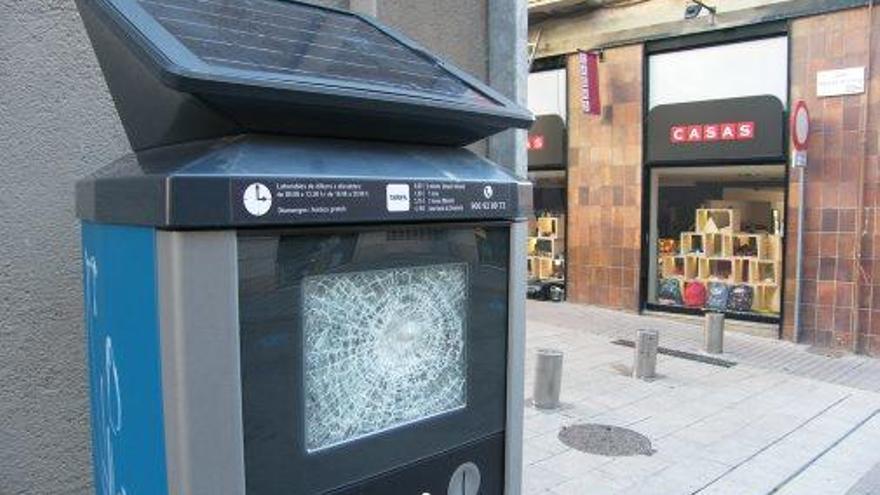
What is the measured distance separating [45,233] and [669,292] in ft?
33.0

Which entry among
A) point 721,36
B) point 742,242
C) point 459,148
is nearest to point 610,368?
point 742,242

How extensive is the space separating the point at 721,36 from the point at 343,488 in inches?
387

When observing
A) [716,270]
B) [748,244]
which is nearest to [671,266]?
[716,270]

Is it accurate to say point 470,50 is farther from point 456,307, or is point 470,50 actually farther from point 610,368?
point 610,368

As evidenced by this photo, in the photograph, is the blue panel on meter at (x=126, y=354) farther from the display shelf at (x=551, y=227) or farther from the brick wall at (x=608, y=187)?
the display shelf at (x=551, y=227)

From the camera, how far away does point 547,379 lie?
6.41 m

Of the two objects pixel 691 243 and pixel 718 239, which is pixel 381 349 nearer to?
pixel 718 239

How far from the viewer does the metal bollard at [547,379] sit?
6.32 m

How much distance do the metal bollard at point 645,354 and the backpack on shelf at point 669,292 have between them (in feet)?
11.8

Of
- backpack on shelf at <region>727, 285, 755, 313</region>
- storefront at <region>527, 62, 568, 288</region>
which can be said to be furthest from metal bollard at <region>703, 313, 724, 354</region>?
storefront at <region>527, 62, 568, 288</region>

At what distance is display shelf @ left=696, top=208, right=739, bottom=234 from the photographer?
1031cm

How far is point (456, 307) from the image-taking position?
1.79 m

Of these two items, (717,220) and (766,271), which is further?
(717,220)

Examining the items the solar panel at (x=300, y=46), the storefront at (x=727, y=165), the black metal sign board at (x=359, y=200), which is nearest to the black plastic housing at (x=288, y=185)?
the black metal sign board at (x=359, y=200)
